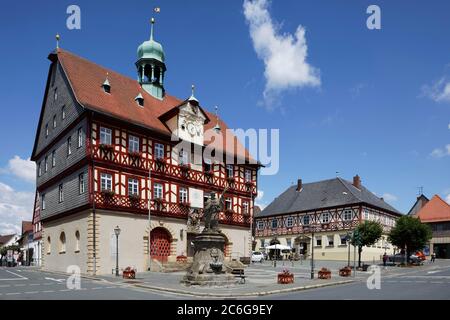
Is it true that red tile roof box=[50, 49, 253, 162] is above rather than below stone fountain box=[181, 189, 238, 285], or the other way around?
A: above

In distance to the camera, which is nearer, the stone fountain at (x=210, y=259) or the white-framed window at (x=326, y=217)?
the stone fountain at (x=210, y=259)

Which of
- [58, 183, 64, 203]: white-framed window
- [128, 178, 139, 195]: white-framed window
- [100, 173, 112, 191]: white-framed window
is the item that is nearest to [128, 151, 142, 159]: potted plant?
[128, 178, 139, 195]: white-framed window

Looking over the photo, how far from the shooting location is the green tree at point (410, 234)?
49906 millimetres

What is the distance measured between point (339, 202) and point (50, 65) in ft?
132

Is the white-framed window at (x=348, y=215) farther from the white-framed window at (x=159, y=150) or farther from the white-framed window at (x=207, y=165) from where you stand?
the white-framed window at (x=159, y=150)

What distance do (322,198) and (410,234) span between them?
17.9 metres

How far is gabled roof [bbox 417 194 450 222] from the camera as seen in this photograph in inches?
2953

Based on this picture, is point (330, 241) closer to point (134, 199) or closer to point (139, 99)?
point (139, 99)

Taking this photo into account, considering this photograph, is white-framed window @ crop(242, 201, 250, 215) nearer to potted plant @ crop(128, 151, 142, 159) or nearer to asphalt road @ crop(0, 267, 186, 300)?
potted plant @ crop(128, 151, 142, 159)

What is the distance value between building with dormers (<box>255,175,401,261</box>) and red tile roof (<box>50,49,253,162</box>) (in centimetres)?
2857

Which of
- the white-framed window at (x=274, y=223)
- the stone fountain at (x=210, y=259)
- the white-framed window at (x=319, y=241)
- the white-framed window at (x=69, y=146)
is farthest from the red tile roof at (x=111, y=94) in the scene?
the white-framed window at (x=274, y=223)

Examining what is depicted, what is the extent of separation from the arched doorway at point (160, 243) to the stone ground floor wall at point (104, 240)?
0.84 feet

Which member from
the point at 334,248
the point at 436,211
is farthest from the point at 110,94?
the point at 436,211

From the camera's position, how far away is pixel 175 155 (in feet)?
131
